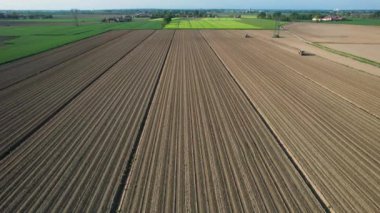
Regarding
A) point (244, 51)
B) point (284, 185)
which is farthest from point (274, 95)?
point (244, 51)

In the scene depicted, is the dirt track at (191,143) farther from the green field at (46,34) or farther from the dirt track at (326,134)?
the green field at (46,34)

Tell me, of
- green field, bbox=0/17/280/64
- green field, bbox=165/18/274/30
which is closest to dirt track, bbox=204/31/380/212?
green field, bbox=0/17/280/64

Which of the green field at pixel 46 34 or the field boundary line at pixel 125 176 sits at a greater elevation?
the field boundary line at pixel 125 176

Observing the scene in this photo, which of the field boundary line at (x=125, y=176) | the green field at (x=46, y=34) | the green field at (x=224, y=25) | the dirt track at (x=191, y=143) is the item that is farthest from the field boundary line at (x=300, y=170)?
the green field at (x=224, y=25)

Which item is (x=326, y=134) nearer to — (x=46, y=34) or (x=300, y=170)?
(x=300, y=170)

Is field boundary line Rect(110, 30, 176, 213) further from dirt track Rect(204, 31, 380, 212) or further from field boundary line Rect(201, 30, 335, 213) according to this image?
dirt track Rect(204, 31, 380, 212)

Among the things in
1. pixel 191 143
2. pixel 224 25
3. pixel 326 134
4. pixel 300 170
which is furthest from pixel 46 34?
pixel 300 170
